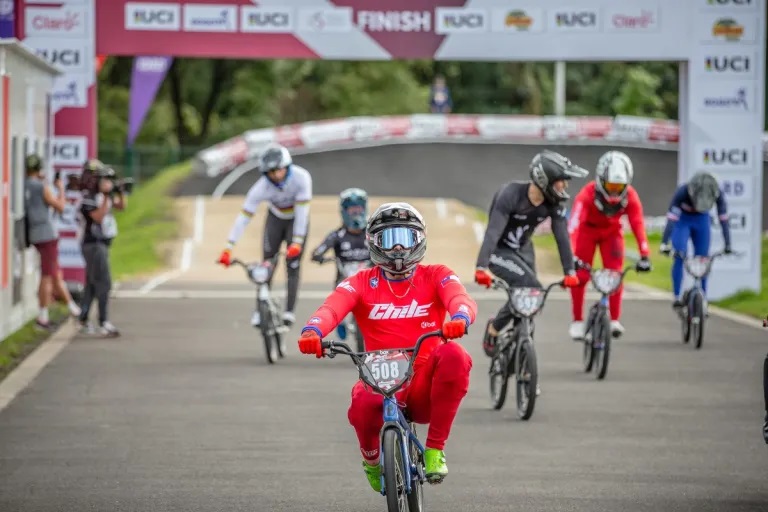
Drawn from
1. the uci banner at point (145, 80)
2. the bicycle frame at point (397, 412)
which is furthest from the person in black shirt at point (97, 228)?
the uci banner at point (145, 80)

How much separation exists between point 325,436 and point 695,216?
834 cm

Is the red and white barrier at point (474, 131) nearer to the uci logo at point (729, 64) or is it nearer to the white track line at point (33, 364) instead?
the uci logo at point (729, 64)

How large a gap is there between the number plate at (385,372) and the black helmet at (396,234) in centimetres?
51

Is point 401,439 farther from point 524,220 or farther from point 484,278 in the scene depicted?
point 524,220

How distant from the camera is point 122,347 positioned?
17.4 m

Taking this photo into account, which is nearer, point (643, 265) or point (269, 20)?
point (643, 265)

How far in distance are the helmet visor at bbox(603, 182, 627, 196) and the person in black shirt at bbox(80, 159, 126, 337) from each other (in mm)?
5584

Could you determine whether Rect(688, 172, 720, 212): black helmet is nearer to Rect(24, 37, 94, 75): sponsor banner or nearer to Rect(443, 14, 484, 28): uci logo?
Rect(443, 14, 484, 28): uci logo

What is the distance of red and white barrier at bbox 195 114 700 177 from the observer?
5191 centimetres

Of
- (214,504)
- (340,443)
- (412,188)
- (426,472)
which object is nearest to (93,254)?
(340,443)

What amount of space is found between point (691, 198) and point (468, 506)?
1029 cm

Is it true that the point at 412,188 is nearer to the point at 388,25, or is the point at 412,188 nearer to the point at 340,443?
the point at 388,25

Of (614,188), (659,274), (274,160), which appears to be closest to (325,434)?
(614,188)

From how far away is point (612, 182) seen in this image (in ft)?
49.4
